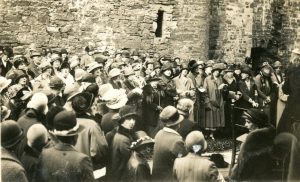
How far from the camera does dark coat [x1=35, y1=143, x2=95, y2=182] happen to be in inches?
195

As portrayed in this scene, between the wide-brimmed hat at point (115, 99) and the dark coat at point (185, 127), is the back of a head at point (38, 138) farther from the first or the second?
the dark coat at point (185, 127)

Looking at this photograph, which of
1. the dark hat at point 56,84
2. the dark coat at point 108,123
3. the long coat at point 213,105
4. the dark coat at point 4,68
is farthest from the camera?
the long coat at point 213,105

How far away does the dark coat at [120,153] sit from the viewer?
→ 19.4 ft

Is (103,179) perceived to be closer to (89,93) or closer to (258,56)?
(89,93)

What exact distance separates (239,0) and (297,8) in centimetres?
371

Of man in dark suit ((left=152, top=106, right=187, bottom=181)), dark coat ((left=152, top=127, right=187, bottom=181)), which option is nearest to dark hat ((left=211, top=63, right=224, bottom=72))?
man in dark suit ((left=152, top=106, right=187, bottom=181))

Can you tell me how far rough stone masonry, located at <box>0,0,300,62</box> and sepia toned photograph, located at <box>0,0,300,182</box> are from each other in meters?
0.04

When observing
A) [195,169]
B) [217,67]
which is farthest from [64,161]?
[217,67]

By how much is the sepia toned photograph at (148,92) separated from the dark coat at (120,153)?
1 cm

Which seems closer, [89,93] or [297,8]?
[89,93]

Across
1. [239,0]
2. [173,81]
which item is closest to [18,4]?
[173,81]

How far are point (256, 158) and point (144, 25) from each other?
477 inches

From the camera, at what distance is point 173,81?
11.9 m

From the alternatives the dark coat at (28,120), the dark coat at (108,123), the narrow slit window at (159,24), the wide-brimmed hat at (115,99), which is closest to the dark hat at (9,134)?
the dark coat at (28,120)
